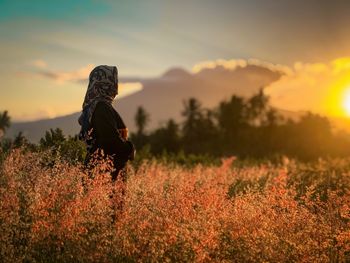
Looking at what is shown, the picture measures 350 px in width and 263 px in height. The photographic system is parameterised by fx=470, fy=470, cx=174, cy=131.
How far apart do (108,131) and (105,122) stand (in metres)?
0.12

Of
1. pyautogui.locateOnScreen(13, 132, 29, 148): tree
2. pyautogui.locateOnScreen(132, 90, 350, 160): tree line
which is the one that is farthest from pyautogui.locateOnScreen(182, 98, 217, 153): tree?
pyautogui.locateOnScreen(13, 132, 29, 148): tree

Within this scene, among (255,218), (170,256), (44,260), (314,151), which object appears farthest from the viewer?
(314,151)

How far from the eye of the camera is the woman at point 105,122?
6.12 meters

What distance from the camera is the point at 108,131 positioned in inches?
241

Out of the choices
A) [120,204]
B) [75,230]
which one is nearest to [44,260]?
[75,230]

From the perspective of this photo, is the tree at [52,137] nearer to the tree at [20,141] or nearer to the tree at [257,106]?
the tree at [20,141]

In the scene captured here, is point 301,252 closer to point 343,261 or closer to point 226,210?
point 343,261

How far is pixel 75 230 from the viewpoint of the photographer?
5383mm

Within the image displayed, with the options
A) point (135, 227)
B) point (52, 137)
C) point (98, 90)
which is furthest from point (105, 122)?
point (52, 137)

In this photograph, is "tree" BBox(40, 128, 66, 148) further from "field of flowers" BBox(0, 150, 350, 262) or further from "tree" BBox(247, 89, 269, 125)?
"tree" BBox(247, 89, 269, 125)

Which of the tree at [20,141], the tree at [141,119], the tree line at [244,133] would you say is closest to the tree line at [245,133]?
the tree line at [244,133]

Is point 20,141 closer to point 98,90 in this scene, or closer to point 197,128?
point 98,90

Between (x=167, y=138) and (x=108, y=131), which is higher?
(x=108, y=131)

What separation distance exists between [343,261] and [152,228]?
7.83 ft
